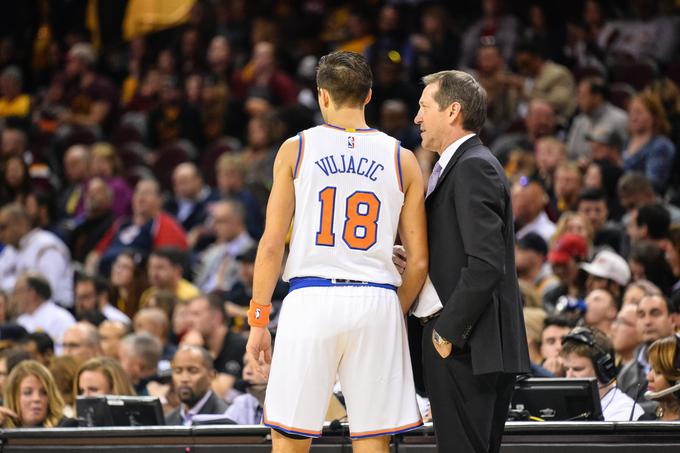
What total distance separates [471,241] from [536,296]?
13.2 ft

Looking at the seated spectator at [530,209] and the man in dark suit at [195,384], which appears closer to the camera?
the man in dark suit at [195,384]

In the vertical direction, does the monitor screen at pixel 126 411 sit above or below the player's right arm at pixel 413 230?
below

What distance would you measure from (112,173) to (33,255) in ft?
5.81

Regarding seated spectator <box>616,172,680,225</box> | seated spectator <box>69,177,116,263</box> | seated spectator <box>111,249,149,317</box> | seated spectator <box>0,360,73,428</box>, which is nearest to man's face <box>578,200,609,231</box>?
seated spectator <box>616,172,680,225</box>

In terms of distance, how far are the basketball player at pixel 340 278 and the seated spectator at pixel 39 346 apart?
13.8ft

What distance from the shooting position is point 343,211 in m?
4.30

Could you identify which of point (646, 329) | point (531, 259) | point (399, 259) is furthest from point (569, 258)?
point (399, 259)

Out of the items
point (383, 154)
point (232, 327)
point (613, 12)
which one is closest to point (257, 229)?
point (232, 327)

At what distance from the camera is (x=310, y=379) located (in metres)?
4.24

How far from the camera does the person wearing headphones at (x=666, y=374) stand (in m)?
5.68

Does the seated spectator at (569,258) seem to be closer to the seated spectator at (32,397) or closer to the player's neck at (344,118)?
the seated spectator at (32,397)

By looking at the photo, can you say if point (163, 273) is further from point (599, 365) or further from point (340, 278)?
point (340, 278)

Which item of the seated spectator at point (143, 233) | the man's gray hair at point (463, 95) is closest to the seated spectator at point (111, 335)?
the seated spectator at point (143, 233)

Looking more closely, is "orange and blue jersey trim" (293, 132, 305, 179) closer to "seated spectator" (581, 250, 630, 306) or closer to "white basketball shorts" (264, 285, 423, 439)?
"white basketball shorts" (264, 285, 423, 439)
